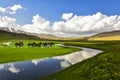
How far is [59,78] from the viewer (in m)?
43.9

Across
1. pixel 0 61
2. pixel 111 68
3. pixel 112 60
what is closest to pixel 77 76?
pixel 111 68

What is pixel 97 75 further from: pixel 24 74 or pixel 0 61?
pixel 0 61

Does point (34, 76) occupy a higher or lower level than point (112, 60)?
lower

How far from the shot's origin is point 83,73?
43438 millimetres

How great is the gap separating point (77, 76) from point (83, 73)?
202cm

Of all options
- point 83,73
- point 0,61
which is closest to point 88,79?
point 83,73

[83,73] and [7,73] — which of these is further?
[7,73]

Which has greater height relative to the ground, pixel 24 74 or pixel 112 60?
pixel 112 60

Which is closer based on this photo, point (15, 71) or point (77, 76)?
point (77, 76)

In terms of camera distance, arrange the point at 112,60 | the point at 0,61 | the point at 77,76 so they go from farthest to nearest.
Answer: the point at 0,61
the point at 112,60
the point at 77,76

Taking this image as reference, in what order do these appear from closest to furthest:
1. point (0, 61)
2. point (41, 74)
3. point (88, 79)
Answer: point (88, 79), point (41, 74), point (0, 61)

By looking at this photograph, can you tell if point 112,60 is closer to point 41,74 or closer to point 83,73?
point 83,73

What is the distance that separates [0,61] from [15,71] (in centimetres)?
1781

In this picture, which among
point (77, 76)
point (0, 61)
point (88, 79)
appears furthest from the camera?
point (0, 61)
